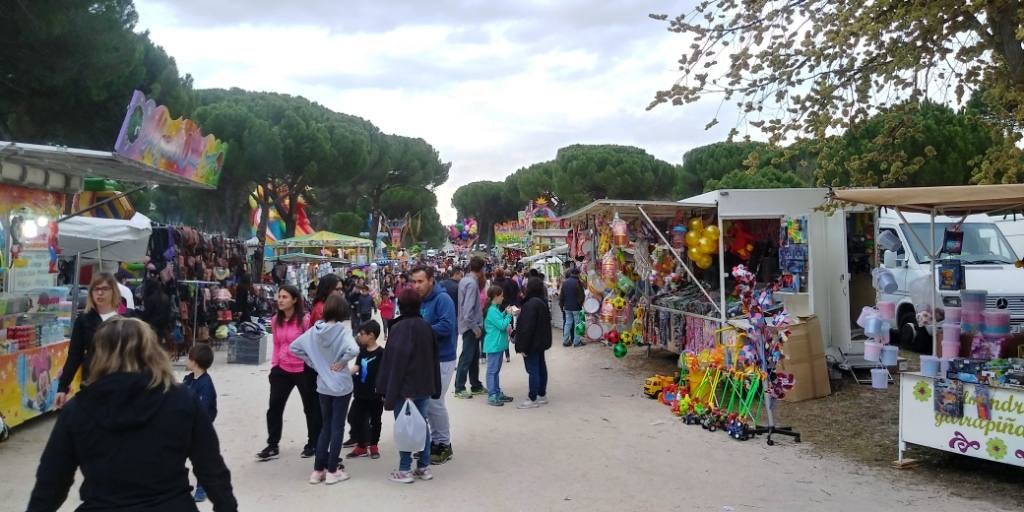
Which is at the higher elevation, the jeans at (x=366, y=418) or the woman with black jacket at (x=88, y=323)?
the woman with black jacket at (x=88, y=323)

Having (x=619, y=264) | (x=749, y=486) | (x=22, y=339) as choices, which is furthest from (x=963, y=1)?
(x=22, y=339)

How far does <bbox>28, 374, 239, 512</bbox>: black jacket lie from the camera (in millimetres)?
2262

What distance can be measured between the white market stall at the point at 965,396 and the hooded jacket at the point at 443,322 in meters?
3.41

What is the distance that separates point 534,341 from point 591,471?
2.68m

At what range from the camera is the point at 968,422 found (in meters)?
5.44

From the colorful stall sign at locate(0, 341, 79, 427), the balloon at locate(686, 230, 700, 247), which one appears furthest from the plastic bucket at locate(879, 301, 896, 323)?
the colorful stall sign at locate(0, 341, 79, 427)

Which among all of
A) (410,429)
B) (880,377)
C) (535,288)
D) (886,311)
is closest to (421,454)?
(410,429)

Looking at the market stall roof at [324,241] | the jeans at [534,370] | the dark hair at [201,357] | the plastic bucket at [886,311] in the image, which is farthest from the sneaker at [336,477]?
the market stall roof at [324,241]

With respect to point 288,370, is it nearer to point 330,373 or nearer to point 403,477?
point 330,373

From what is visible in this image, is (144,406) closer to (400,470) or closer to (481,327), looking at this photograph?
(400,470)

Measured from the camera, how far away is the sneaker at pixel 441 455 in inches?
235

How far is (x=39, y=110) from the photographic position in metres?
14.2

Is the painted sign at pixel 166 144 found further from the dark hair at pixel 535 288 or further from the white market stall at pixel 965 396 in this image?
the white market stall at pixel 965 396

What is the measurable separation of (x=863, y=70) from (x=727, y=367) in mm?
3162
